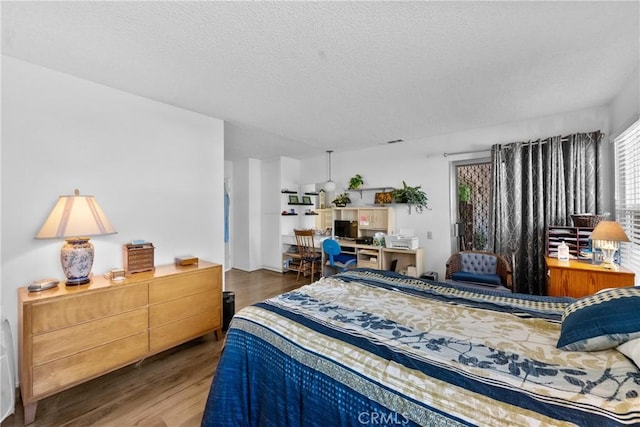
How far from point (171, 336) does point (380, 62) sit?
9.79 feet

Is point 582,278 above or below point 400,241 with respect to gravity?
below

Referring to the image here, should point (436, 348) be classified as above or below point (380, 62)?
below

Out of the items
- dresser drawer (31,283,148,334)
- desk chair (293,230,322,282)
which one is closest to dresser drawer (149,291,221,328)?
dresser drawer (31,283,148,334)

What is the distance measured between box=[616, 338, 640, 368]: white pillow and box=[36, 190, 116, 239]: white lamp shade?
3161mm

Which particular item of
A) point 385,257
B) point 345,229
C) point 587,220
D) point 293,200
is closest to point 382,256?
point 385,257

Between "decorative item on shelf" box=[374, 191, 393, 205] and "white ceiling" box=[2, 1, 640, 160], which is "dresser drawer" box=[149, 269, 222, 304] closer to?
"white ceiling" box=[2, 1, 640, 160]

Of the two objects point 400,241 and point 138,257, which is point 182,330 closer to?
point 138,257

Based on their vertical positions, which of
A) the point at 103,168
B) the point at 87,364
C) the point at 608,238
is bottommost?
the point at 87,364

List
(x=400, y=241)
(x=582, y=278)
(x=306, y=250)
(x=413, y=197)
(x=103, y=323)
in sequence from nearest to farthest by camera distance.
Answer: (x=103, y=323)
(x=582, y=278)
(x=400, y=241)
(x=413, y=197)
(x=306, y=250)

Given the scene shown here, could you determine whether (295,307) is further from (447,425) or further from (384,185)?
(384,185)

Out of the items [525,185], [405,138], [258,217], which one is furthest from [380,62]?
[258,217]

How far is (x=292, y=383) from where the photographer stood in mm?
1240

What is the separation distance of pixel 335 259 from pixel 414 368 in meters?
3.63

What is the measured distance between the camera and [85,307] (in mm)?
1948
